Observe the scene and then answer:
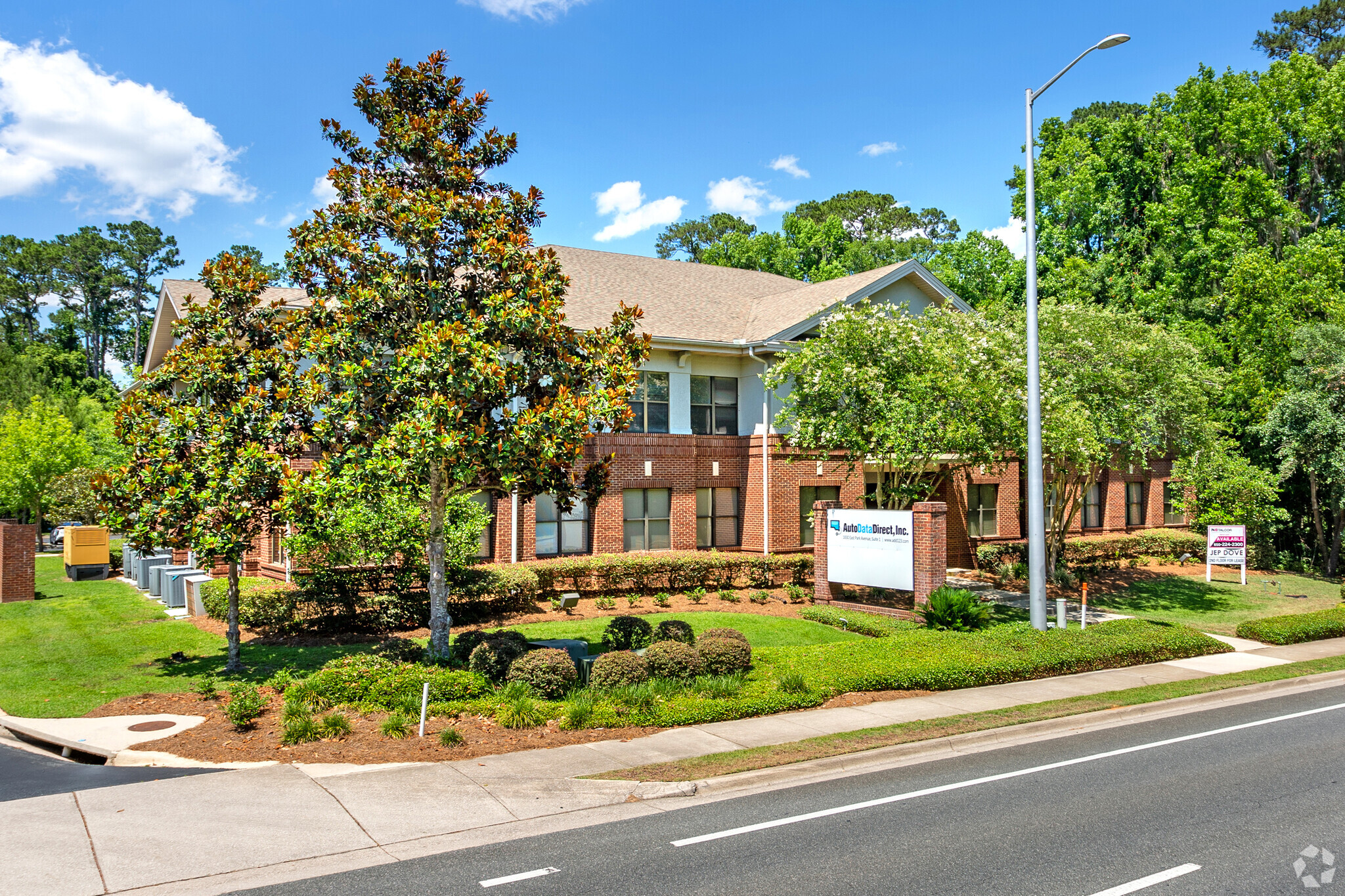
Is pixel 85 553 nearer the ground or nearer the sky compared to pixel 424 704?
nearer the sky

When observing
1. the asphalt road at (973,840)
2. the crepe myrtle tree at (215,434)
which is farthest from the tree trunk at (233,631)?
the asphalt road at (973,840)

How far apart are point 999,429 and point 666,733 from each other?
43.7ft

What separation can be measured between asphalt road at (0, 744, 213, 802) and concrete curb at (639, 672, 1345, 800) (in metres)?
5.49

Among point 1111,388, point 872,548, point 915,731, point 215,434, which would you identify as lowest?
point 915,731

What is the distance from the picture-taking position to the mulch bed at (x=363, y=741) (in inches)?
410

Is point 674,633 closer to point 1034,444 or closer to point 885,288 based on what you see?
point 1034,444

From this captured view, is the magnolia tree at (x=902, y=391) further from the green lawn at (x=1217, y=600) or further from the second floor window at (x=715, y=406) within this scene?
the green lawn at (x=1217, y=600)

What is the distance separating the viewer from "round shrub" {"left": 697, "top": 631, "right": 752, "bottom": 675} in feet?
46.3

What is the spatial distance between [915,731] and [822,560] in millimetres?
10871

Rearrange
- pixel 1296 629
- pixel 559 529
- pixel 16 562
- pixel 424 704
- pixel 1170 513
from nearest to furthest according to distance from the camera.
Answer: pixel 424 704 → pixel 1296 629 → pixel 16 562 → pixel 559 529 → pixel 1170 513

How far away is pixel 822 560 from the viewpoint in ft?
74.0

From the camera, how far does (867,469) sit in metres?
28.9

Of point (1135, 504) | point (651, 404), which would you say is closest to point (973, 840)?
point (651, 404)

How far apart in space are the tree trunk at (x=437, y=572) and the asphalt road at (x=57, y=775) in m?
4.34
